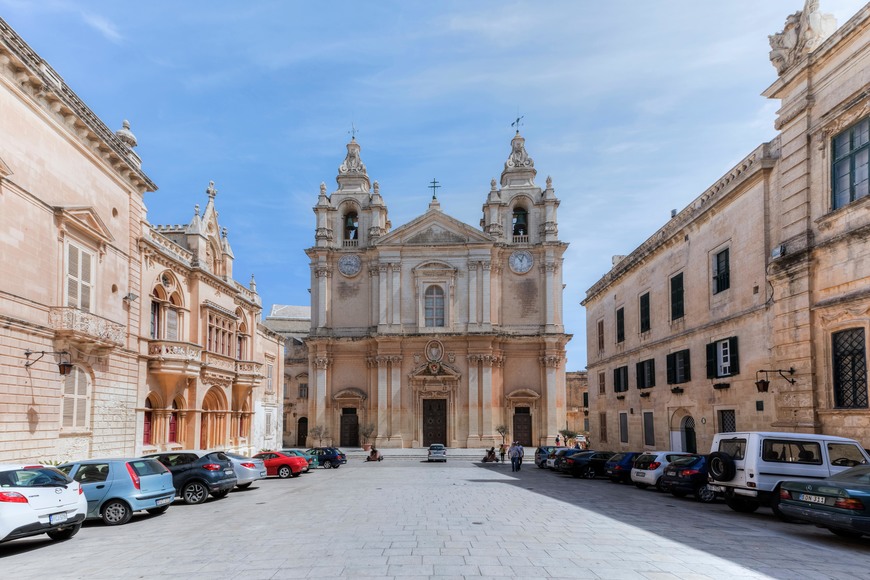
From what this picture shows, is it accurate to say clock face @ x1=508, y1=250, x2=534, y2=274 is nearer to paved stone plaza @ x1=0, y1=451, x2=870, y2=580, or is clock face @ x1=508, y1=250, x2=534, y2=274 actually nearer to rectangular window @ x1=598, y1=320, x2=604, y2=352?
rectangular window @ x1=598, y1=320, x2=604, y2=352

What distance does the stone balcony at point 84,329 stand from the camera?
17.7m

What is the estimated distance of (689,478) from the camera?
Result: 1755cm

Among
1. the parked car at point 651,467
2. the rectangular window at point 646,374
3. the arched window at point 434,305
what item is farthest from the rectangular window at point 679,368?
the arched window at point 434,305

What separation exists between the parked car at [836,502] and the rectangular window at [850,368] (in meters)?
4.43

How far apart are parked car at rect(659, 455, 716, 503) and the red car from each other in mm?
14199

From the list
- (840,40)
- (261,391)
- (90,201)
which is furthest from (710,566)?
(261,391)

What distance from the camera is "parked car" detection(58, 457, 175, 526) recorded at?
13.5 metres

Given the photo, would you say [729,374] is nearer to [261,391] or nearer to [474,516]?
[474,516]

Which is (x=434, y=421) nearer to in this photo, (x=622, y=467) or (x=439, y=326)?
(x=439, y=326)

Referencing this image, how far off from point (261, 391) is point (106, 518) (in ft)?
80.8

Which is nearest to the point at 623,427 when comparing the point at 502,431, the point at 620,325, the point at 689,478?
the point at 620,325

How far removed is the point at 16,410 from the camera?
631 inches

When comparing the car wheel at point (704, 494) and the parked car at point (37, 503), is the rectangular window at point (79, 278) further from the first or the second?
the car wheel at point (704, 494)

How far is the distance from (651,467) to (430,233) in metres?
31.1
